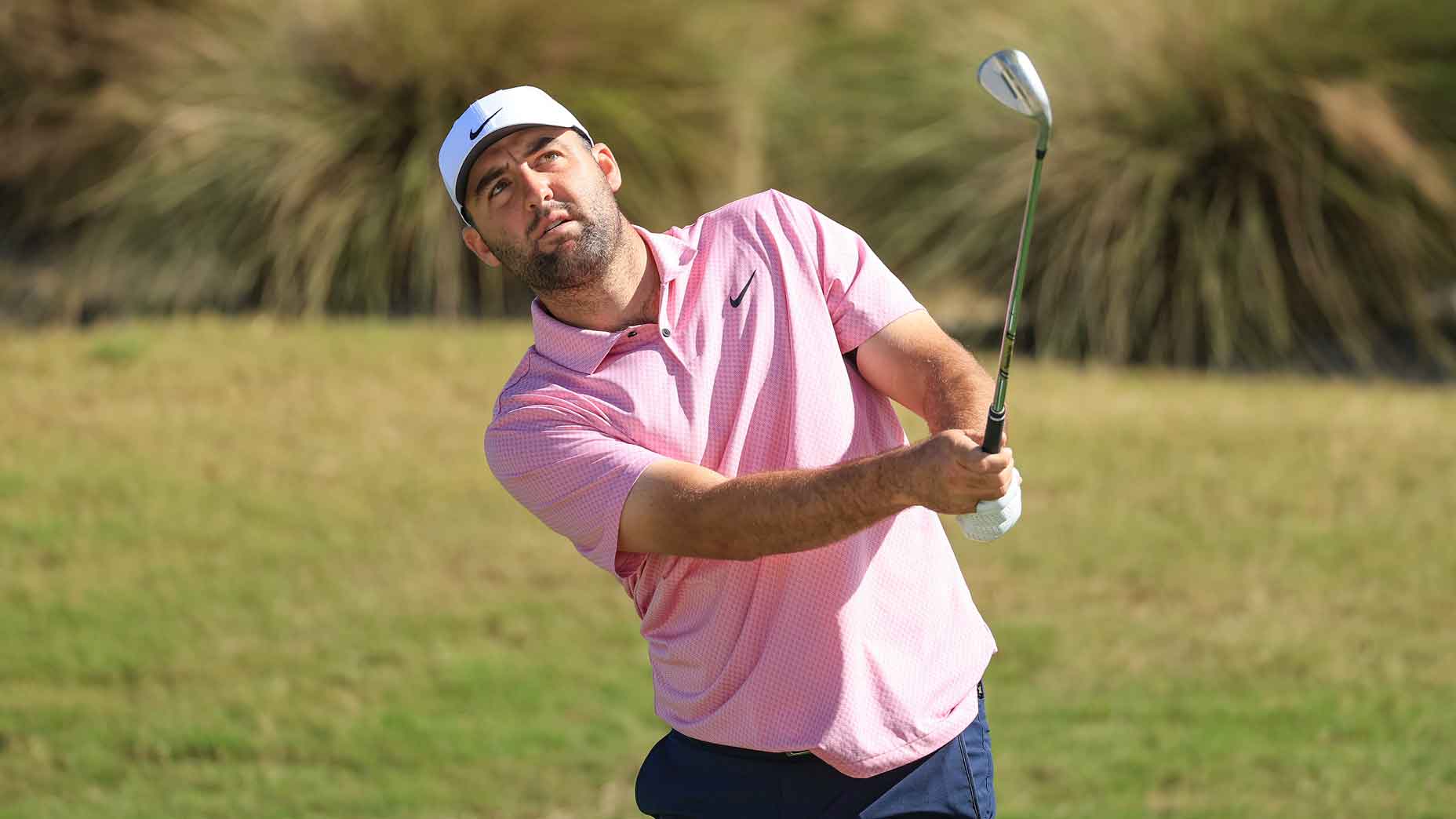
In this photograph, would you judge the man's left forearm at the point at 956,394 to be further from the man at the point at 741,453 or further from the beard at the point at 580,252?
the beard at the point at 580,252

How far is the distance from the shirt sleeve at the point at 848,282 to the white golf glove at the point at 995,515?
1.70ft

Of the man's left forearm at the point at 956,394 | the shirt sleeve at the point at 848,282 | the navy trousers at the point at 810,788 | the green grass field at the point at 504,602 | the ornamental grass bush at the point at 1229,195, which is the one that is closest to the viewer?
the man's left forearm at the point at 956,394

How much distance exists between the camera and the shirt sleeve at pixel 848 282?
8.67ft

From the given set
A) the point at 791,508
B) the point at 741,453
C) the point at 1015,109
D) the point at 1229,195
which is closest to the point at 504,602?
the point at 741,453

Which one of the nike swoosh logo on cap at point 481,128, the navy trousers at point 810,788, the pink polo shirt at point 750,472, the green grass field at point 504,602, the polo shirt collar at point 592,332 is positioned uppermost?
the nike swoosh logo on cap at point 481,128

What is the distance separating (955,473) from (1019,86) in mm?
486

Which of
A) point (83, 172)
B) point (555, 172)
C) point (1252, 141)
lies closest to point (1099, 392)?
point (1252, 141)

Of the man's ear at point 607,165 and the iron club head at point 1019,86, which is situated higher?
the iron club head at point 1019,86

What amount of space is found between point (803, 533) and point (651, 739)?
261 cm

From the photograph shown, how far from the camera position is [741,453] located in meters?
2.53

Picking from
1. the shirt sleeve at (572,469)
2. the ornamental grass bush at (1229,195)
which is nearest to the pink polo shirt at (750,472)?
the shirt sleeve at (572,469)

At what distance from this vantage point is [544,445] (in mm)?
2504

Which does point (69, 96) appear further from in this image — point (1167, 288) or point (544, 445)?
point (544, 445)

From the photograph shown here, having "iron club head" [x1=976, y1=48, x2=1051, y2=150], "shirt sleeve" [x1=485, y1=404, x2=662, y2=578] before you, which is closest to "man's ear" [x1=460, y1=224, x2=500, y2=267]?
"shirt sleeve" [x1=485, y1=404, x2=662, y2=578]
